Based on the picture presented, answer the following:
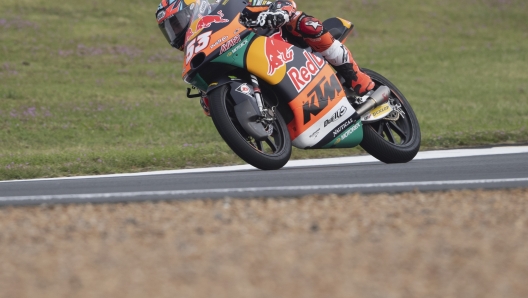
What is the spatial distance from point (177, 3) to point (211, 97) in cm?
107

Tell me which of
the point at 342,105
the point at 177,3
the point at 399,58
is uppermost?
the point at 177,3

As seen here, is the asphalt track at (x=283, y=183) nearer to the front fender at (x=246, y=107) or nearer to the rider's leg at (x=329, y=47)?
the front fender at (x=246, y=107)

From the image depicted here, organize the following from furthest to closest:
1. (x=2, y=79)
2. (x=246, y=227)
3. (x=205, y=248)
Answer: (x=2, y=79), (x=246, y=227), (x=205, y=248)

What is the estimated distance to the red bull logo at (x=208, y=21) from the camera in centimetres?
739

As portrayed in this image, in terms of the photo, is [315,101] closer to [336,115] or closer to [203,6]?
[336,115]

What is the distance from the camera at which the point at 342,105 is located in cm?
774

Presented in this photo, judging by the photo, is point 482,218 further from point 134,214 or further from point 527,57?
point 527,57

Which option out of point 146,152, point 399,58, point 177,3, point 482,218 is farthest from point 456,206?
point 399,58

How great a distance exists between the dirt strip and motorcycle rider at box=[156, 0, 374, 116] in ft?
7.22

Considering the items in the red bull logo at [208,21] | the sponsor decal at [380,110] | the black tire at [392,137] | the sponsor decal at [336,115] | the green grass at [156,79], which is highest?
the red bull logo at [208,21]

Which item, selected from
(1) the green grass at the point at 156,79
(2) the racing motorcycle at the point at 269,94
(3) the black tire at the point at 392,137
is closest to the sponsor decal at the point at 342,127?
(2) the racing motorcycle at the point at 269,94

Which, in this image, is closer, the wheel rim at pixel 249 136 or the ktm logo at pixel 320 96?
the wheel rim at pixel 249 136

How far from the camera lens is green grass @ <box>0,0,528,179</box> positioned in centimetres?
1117

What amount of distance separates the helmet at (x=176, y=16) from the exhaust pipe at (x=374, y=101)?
169 centimetres
